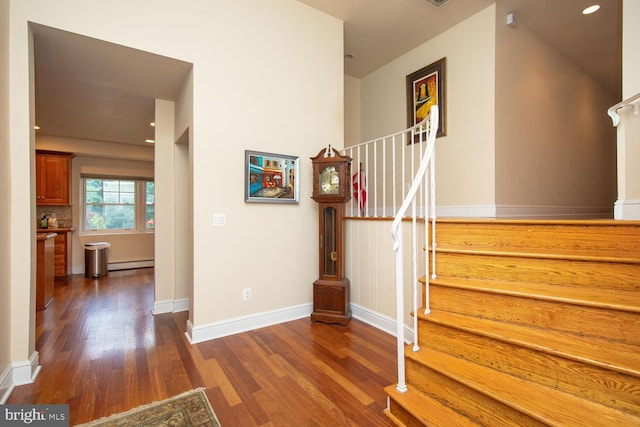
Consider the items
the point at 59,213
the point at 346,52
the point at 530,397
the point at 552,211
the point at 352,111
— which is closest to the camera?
the point at 530,397

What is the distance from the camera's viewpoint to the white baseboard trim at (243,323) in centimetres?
264

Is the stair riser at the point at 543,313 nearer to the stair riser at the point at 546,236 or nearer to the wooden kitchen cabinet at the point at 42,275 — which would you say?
the stair riser at the point at 546,236

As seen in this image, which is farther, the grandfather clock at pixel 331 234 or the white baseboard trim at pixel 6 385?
the grandfather clock at pixel 331 234

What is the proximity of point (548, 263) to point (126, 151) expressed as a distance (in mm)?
7245

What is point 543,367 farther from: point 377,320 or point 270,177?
point 270,177

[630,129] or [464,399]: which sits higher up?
[630,129]

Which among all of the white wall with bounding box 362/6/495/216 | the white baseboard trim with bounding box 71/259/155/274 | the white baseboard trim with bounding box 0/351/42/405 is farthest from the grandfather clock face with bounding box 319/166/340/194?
the white baseboard trim with bounding box 71/259/155/274

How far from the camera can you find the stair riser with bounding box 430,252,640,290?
1517 millimetres

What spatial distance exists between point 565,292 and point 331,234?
6.58 feet

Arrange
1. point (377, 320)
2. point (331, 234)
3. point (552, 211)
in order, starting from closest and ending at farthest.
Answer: point (377, 320) < point (331, 234) < point (552, 211)

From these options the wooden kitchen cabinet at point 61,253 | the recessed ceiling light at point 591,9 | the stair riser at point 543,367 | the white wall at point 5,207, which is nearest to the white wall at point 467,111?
the recessed ceiling light at point 591,9

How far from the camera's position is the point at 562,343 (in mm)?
1358

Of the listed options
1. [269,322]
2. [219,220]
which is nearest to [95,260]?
[219,220]

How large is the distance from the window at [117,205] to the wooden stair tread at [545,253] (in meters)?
6.23
